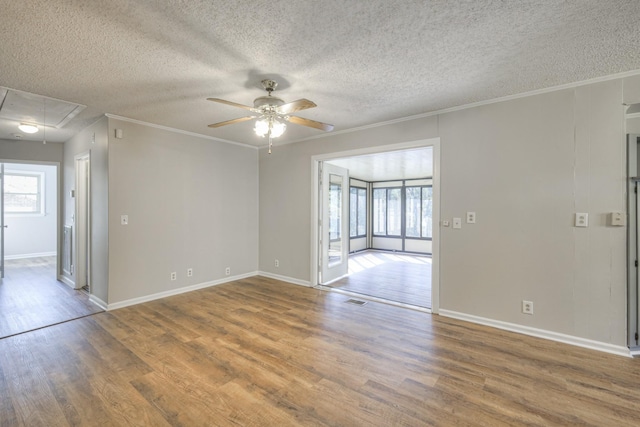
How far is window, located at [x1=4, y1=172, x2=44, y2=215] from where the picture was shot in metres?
7.46

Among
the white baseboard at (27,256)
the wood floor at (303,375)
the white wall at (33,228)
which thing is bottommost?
the wood floor at (303,375)

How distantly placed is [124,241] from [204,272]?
1335 millimetres

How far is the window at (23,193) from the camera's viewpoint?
7.46 m

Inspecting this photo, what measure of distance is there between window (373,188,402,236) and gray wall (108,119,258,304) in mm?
5391

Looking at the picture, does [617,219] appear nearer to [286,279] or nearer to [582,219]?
[582,219]

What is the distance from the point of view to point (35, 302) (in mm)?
4043

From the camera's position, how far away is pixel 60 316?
355 cm

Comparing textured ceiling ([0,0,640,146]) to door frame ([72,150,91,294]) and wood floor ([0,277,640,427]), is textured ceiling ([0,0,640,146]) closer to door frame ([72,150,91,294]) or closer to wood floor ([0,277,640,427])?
door frame ([72,150,91,294])

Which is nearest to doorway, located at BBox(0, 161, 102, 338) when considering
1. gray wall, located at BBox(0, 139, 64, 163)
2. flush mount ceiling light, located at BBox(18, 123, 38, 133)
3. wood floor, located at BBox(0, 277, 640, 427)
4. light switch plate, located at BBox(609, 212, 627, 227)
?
gray wall, located at BBox(0, 139, 64, 163)

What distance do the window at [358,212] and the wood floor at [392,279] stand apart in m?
1.18

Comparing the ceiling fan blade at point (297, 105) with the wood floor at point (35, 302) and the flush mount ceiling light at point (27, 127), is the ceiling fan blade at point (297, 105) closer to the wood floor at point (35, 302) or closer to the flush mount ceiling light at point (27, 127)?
the wood floor at point (35, 302)

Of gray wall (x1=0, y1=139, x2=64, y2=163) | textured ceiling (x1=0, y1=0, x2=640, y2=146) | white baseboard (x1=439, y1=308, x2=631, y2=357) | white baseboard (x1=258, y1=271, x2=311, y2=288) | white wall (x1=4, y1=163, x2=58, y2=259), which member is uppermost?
textured ceiling (x1=0, y1=0, x2=640, y2=146)

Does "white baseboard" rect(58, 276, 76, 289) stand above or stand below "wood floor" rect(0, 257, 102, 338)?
above

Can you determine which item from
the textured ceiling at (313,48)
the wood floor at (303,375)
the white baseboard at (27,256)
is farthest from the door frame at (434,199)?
the white baseboard at (27,256)
